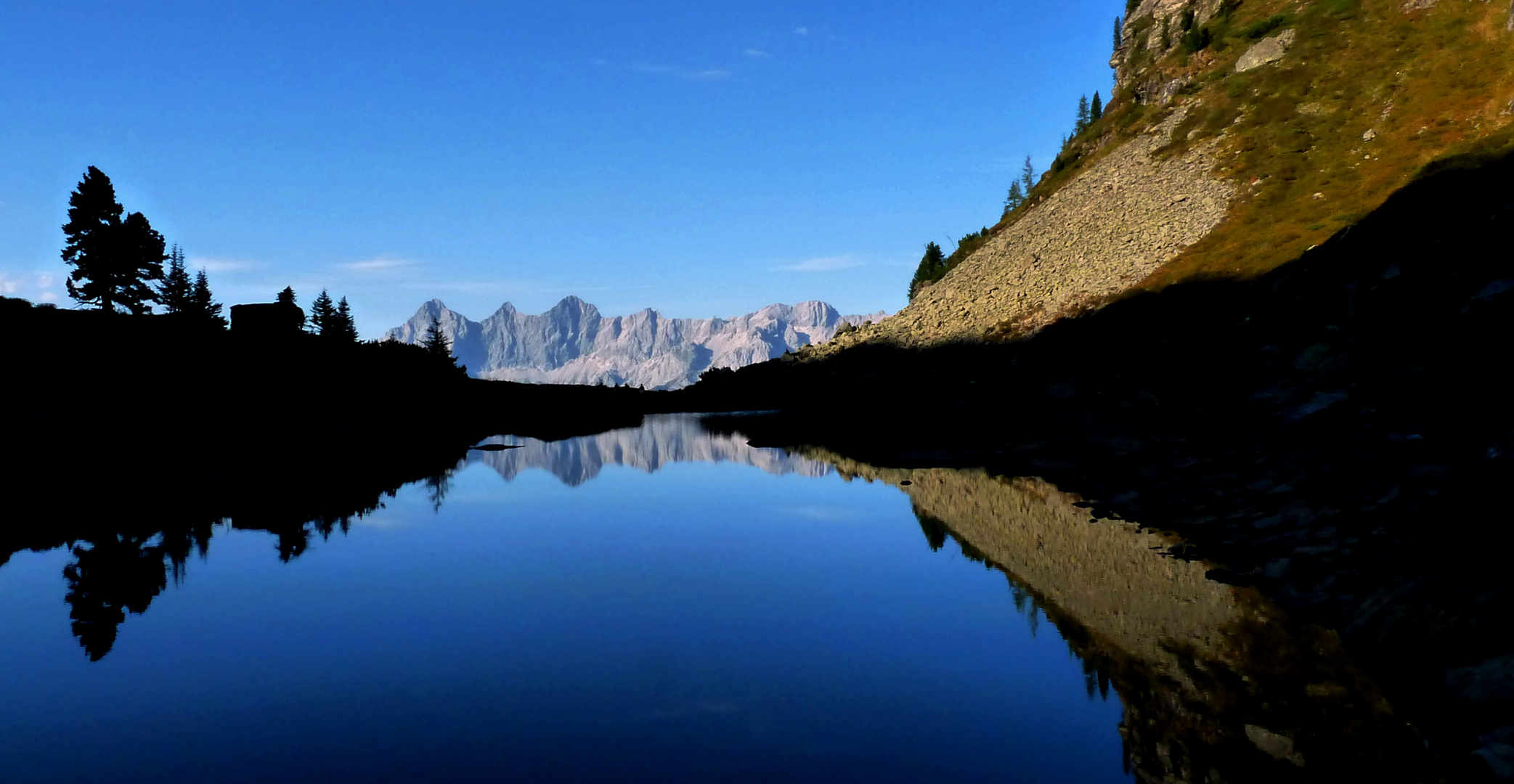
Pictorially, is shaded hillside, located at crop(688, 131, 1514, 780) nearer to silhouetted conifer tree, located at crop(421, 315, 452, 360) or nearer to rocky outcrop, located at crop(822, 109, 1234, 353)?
rocky outcrop, located at crop(822, 109, 1234, 353)

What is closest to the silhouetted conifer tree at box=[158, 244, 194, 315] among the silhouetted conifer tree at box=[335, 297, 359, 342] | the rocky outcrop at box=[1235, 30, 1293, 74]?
the silhouetted conifer tree at box=[335, 297, 359, 342]

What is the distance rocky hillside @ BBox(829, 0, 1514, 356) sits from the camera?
8138 centimetres

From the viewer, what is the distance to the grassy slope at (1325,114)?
77000mm

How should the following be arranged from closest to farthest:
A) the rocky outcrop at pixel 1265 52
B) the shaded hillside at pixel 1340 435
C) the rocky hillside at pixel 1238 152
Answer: the shaded hillside at pixel 1340 435
the rocky hillside at pixel 1238 152
the rocky outcrop at pixel 1265 52

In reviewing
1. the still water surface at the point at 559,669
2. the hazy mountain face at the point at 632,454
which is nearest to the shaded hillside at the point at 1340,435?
the hazy mountain face at the point at 632,454

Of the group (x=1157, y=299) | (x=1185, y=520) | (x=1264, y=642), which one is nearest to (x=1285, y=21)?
(x=1157, y=299)

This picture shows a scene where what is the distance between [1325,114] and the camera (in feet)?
336

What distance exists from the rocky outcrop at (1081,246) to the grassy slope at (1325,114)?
144 inches

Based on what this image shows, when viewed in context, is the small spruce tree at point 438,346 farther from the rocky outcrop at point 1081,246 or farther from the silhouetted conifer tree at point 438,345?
the rocky outcrop at point 1081,246

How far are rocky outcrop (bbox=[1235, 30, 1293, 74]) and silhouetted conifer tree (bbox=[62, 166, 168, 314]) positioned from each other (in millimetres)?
144650

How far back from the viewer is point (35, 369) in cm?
5197

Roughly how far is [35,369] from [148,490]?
1524 cm

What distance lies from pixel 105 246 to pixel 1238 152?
5091 inches

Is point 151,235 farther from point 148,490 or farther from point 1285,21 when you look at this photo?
point 1285,21
